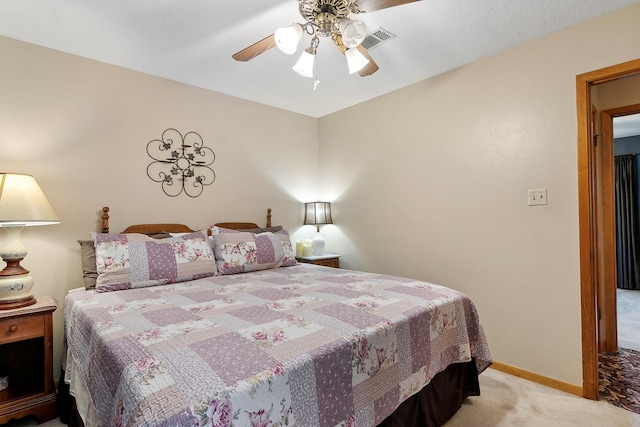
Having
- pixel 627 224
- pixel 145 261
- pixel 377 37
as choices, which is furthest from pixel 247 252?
pixel 627 224

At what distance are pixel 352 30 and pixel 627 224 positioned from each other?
5945 millimetres

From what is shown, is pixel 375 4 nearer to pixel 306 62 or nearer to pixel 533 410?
pixel 306 62

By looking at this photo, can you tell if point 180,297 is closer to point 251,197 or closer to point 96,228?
point 96,228

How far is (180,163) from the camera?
9.35ft

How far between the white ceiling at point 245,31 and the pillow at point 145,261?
1335 millimetres

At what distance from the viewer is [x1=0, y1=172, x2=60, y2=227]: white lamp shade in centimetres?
174

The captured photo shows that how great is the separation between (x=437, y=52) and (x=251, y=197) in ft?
6.92

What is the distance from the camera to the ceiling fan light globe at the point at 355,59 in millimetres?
1782

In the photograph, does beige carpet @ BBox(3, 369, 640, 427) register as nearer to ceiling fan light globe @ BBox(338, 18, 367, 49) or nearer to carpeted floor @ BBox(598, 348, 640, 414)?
carpeted floor @ BBox(598, 348, 640, 414)

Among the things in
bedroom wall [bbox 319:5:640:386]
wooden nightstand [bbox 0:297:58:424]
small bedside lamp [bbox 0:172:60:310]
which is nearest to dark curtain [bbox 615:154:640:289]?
bedroom wall [bbox 319:5:640:386]

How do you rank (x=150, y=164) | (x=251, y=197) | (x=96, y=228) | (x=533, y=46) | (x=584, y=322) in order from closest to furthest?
(x=584, y=322)
(x=533, y=46)
(x=96, y=228)
(x=150, y=164)
(x=251, y=197)

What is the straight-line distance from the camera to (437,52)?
7.82ft

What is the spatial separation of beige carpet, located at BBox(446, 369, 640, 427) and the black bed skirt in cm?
10

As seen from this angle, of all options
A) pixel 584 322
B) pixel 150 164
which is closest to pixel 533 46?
pixel 584 322
